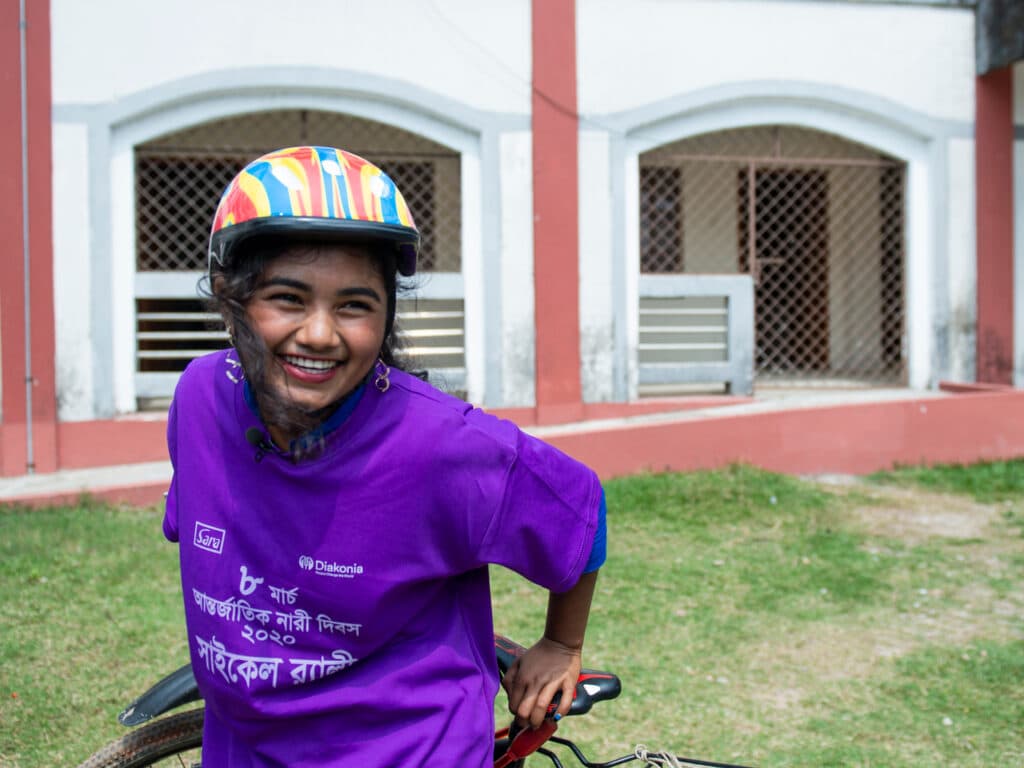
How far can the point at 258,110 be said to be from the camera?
22.1 feet

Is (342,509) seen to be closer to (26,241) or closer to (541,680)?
(541,680)

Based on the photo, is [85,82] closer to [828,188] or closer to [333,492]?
[333,492]

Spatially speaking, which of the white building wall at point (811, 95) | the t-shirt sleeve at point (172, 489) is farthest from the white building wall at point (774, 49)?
the t-shirt sleeve at point (172, 489)

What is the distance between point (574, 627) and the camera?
1.71 metres

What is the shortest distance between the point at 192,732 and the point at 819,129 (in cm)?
697

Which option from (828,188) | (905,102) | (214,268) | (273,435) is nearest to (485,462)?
(273,435)

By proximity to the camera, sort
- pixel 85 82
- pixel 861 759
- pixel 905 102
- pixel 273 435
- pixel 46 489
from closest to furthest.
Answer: pixel 273 435
pixel 861 759
pixel 46 489
pixel 85 82
pixel 905 102

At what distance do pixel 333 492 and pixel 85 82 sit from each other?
237 inches

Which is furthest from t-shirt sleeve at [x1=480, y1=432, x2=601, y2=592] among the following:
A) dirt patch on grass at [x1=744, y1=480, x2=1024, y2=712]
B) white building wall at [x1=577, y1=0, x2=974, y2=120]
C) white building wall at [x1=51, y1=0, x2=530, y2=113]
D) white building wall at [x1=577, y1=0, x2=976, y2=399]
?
white building wall at [x1=577, y1=0, x2=974, y2=120]

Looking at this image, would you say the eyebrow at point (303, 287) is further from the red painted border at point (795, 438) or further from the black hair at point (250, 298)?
the red painted border at point (795, 438)

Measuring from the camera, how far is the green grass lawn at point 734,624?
120 inches

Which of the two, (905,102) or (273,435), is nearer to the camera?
(273,435)

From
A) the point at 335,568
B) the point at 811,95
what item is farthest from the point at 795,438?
the point at 335,568

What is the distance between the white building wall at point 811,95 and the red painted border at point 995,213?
0.33 ft
